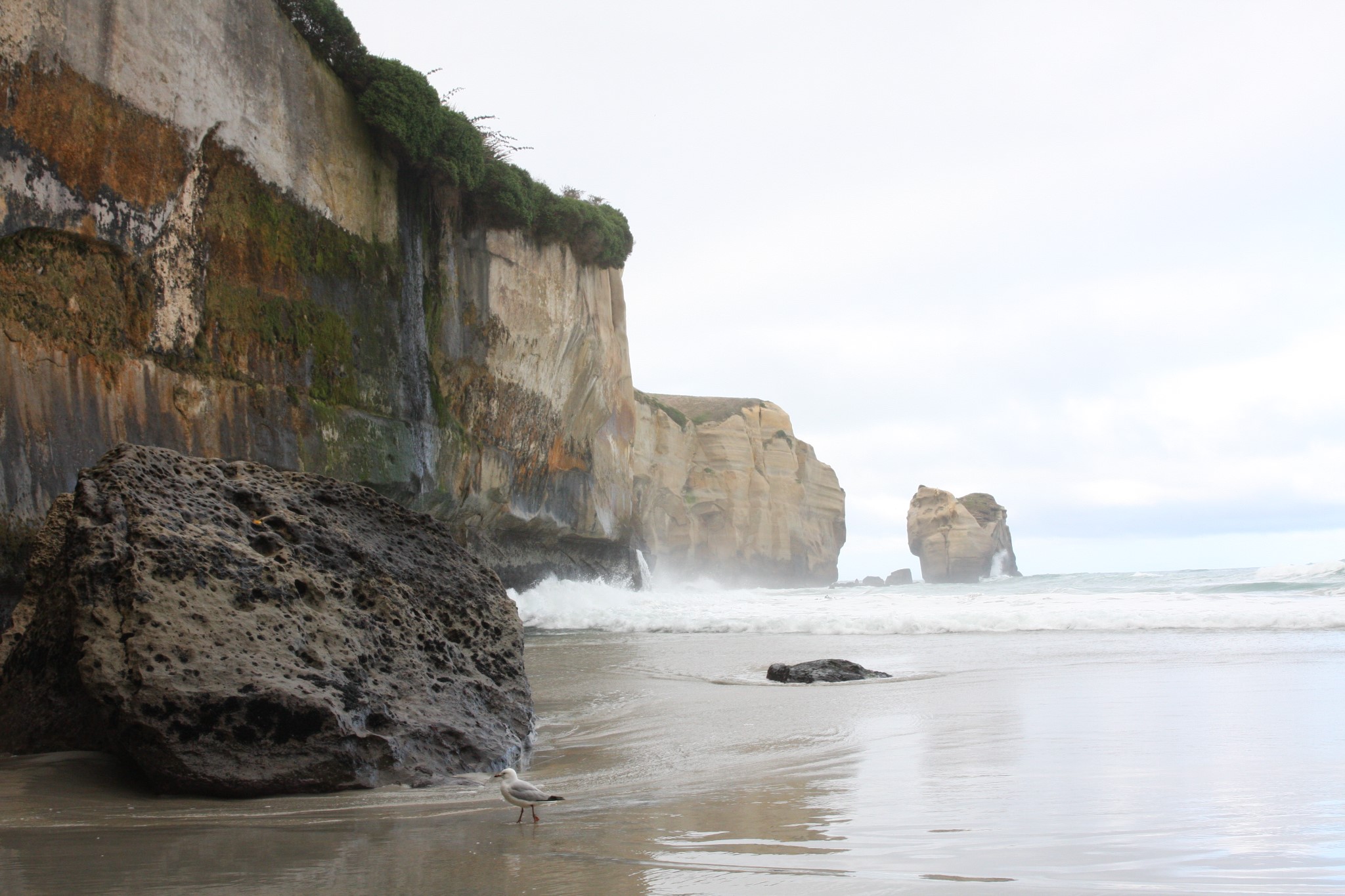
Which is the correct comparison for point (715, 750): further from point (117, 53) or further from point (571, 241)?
point (571, 241)

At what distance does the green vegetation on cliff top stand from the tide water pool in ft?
33.9

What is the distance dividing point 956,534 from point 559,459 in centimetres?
5010

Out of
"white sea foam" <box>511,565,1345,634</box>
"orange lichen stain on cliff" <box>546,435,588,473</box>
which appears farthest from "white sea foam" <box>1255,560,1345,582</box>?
"orange lichen stain on cliff" <box>546,435,588,473</box>

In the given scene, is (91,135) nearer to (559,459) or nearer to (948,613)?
(948,613)

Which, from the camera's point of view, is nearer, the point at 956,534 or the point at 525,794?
the point at 525,794

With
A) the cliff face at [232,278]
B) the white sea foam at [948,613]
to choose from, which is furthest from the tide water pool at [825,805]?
the white sea foam at [948,613]

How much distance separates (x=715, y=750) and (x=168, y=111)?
9.86 m

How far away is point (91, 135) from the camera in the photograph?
397 inches

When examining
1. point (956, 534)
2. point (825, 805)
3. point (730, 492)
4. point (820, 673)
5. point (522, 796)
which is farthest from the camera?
point (956, 534)

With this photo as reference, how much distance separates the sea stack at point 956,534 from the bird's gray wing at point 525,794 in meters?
67.8

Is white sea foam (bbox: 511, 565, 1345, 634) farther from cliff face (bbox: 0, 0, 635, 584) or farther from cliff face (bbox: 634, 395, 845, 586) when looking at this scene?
cliff face (bbox: 634, 395, 845, 586)

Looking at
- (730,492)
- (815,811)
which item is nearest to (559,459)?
(815,811)

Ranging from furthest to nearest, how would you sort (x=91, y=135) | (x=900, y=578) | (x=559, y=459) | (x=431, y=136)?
1. (x=900, y=578)
2. (x=559, y=459)
3. (x=431, y=136)
4. (x=91, y=135)

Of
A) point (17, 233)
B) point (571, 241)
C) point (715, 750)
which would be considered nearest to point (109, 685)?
point (715, 750)
